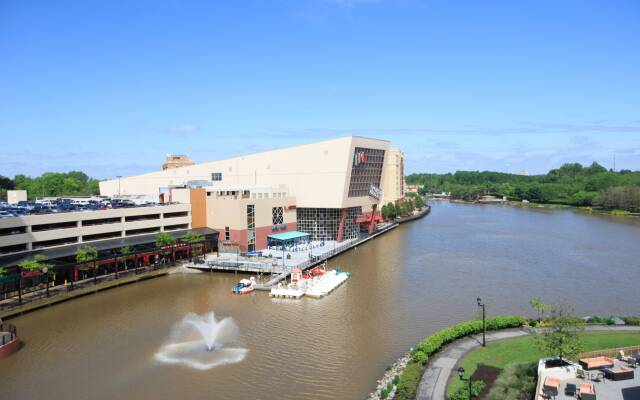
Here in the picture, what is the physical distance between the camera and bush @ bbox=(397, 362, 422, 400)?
1630 centimetres

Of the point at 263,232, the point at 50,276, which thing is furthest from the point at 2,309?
the point at 263,232

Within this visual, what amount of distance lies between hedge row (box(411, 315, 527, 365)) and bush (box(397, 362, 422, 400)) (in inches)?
29.3

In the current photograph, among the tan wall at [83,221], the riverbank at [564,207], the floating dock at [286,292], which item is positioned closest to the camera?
the floating dock at [286,292]

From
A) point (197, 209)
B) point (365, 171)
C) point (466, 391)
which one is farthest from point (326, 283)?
point (365, 171)

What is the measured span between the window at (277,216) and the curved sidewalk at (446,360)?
33541 millimetres

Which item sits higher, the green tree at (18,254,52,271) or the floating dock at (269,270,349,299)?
the green tree at (18,254,52,271)

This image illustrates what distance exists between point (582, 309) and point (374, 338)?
15001 millimetres

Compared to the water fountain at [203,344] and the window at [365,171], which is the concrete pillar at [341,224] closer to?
the window at [365,171]

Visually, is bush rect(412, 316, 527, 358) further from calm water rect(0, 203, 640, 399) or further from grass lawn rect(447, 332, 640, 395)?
calm water rect(0, 203, 640, 399)

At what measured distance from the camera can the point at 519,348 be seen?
20.3 meters

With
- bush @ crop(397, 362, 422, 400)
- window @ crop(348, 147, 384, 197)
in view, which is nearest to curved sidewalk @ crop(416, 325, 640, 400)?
bush @ crop(397, 362, 422, 400)

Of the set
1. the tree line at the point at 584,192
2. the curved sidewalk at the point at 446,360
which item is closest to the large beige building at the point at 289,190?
the curved sidewalk at the point at 446,360

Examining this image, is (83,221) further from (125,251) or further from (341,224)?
(341,224)

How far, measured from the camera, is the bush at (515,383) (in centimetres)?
1546
